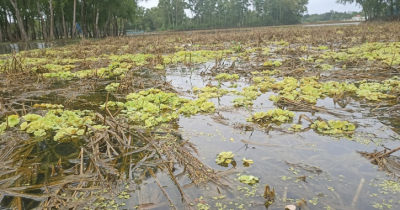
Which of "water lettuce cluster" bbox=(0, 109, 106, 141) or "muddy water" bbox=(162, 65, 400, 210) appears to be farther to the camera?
"water lettuce cluster" bbox=(0, 109, 106, 141)

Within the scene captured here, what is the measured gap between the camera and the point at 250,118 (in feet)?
11.7

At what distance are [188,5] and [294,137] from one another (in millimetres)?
91595

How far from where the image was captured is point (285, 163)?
97.3 inches

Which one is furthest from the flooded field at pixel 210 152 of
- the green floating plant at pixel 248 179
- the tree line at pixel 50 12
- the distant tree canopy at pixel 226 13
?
the distant tree canopy at pixel 226 13

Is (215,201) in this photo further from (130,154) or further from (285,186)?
(130,154)

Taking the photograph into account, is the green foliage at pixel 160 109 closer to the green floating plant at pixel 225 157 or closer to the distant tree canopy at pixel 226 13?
the green floating plant at pixel 225 157

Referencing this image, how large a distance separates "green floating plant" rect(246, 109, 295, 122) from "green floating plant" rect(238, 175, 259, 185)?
1.38 meters

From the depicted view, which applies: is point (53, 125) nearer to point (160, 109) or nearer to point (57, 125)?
point (57, 125)

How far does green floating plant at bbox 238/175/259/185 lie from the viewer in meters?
2.19

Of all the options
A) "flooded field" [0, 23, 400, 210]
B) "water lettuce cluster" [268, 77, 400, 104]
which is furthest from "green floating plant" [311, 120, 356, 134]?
"water lettuce cluster" [268, 77, 400, 104]

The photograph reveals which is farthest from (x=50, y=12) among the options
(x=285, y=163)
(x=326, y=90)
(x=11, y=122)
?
(x=285, y=163)

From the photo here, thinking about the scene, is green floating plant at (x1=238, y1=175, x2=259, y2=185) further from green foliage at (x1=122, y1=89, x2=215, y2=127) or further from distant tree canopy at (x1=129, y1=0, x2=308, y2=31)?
distant tree canopy at (x1=129, y1=0, x2=308, y2=31)

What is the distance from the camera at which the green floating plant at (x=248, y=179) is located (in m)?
2.19

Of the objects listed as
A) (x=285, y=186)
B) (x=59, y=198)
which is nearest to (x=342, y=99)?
(x=285, y=186)
